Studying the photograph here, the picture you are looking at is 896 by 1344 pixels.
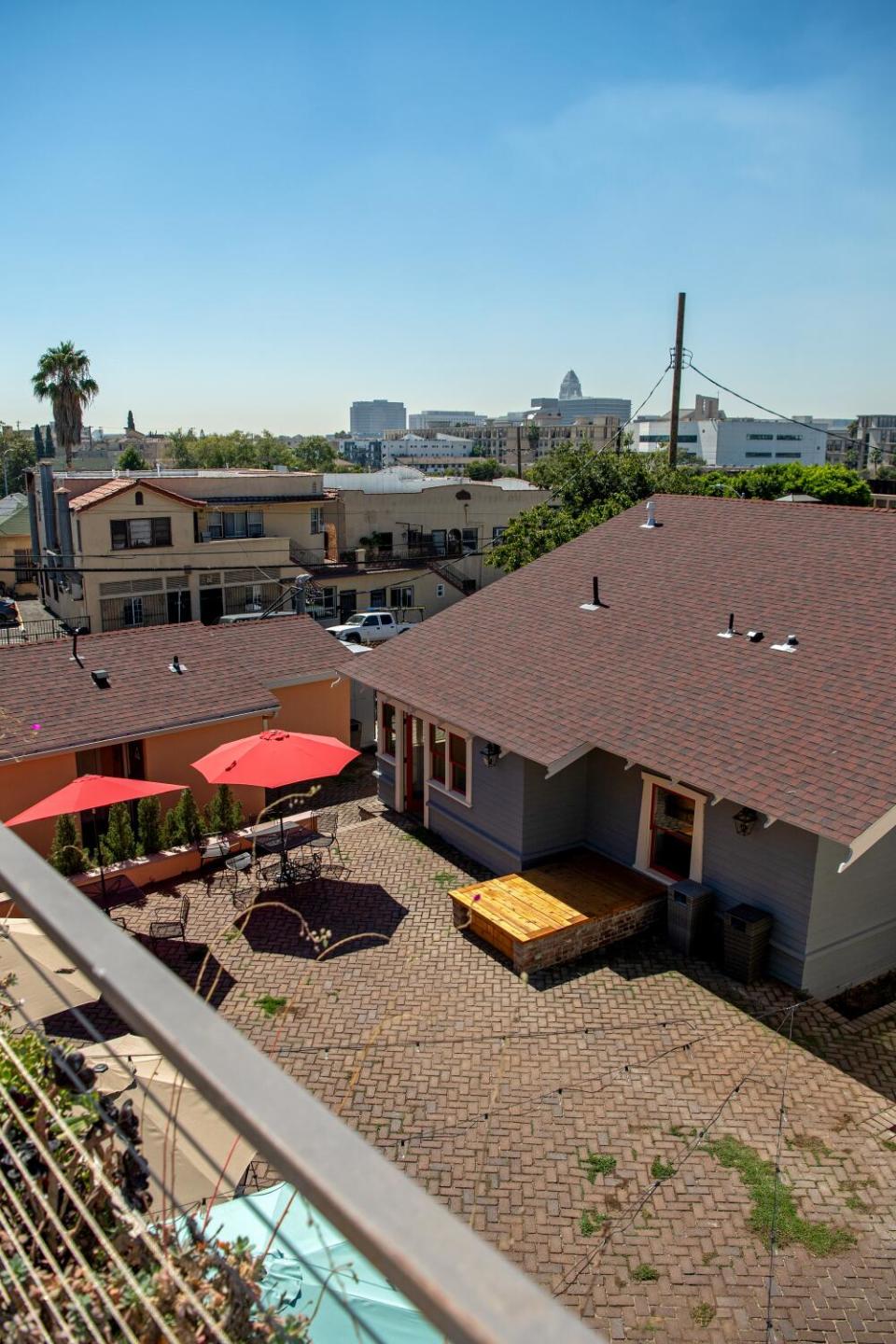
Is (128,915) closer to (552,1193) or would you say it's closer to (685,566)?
(552,1193)

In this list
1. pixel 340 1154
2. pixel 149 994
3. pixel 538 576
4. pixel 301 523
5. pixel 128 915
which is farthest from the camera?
pixel 301 523

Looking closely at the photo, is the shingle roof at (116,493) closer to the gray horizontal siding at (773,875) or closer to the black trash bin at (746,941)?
the gray horizontal siding at (773,875)

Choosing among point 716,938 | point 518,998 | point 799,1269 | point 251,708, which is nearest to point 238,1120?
point 799,1269

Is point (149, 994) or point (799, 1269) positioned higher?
point (149, 994)

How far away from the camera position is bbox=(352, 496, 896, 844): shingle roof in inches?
496

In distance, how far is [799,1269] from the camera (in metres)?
8.18

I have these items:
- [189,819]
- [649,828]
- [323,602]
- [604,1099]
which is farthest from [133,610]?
[604,1099]

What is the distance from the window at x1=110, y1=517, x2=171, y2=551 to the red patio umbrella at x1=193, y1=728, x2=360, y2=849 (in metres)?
23.9

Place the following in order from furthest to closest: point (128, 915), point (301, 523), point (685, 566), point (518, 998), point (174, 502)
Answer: point (301, 523), point (174, 502), point (685, 566), point (128, 915), point (518, 998)

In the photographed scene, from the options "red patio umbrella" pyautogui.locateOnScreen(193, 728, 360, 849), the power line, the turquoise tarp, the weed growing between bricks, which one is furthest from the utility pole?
the turquoise tarp

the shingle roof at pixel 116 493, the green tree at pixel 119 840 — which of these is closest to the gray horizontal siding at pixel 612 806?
the green tree at pixel 119 840

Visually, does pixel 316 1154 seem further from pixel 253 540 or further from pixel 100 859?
pixel 253 540

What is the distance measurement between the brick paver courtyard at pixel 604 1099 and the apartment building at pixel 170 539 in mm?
23476

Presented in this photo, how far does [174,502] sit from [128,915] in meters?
26.2
